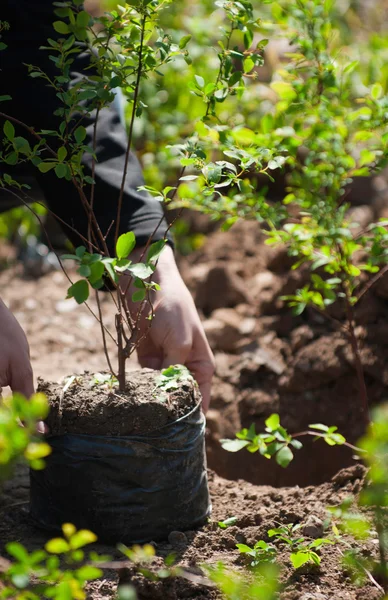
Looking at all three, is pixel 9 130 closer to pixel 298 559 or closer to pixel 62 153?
pixel 62 153

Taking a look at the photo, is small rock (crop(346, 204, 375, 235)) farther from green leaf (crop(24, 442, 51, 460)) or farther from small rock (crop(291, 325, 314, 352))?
green leaf (crop(24, 442, 51, 460))

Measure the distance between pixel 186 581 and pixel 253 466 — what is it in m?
1.27

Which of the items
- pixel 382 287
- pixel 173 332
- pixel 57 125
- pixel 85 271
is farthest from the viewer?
pixel 382 287

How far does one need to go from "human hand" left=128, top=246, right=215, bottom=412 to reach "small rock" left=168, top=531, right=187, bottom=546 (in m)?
0.44

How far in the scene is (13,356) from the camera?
1.80 metres

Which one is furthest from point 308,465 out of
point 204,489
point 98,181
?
point 98,181

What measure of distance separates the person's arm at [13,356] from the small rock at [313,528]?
2.69ft

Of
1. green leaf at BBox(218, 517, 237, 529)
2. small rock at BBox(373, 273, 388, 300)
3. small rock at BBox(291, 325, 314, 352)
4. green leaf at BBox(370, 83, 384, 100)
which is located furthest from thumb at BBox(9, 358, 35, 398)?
small rock at BBox(373, 273, 388, 300)

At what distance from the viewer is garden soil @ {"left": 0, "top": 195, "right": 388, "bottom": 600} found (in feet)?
Answer: 6.21

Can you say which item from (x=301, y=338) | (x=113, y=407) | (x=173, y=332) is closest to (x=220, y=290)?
(x=301, y=338)

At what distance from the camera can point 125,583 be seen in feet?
5.09

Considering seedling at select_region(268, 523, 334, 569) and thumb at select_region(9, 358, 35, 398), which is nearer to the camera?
seedling at select_region(268, 523, 334, 569)

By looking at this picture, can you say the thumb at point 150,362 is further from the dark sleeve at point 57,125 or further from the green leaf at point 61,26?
the green leaf at point 61,26

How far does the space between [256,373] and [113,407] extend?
4.86ft
